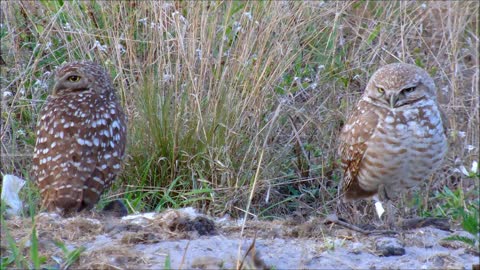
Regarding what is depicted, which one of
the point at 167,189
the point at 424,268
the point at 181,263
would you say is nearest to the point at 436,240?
the point at 424,268

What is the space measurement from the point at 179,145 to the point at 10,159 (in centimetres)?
112

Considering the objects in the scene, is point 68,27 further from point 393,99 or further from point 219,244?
point 219,244

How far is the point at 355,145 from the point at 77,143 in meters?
1.65

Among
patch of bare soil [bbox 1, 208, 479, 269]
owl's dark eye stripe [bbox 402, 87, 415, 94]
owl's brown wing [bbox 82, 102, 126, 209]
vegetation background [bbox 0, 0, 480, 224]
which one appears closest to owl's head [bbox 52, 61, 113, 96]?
owl's brown wing [bbox 82, 102, 126, 209]

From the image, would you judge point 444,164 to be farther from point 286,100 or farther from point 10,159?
point 10,159

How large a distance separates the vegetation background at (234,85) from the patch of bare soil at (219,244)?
28.3 inches

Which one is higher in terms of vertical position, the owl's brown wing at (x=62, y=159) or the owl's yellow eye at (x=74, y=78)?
the owl's yellow eye at (x=74, y=78)

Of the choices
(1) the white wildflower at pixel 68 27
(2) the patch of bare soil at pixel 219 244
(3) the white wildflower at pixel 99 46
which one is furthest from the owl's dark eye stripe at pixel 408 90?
(1) the white wildflower at pixel 68 27

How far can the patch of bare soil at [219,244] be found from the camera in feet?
12.1

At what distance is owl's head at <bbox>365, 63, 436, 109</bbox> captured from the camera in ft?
16.5

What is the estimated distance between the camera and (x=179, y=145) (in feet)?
18.2

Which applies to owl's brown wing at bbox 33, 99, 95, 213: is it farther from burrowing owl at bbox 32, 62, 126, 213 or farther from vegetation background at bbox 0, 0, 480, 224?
vegetation background at bbox 0, 0, 480, 224

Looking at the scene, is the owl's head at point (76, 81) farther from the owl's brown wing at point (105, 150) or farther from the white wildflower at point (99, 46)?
the white wildflower at point (99, 46)

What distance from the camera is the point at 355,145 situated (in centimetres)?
518
